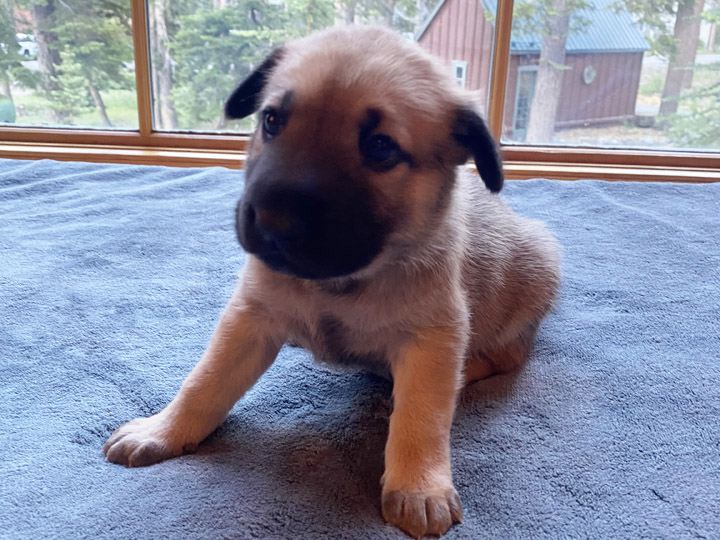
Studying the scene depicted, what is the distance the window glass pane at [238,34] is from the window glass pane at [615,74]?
12.3 inches

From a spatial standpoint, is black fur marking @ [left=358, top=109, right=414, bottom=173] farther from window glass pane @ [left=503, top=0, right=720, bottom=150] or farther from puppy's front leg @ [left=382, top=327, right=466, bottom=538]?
window glass pane @ [left=503, top=0, right=720, bottom=150]

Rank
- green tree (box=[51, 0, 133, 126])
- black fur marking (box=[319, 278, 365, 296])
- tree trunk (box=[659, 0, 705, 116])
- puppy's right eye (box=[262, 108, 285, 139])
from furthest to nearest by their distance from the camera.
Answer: green tree (box=[51, 0, 133, 126]) < tree trunk (box=[659, 0, 705, 116]) < black fur marking (box=[319, 278, 365, 296]) < puppy's right eye (box=[262, 108, 285, 139])

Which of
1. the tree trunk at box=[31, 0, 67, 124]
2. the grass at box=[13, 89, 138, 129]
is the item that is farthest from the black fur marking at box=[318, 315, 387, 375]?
the tree trunk at box=[31, 0, 67, 124]

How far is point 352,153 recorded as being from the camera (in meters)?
1.41

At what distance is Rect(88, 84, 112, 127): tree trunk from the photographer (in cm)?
430

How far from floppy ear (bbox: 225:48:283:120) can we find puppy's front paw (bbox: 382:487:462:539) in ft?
3.56

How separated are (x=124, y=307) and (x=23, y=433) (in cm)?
73

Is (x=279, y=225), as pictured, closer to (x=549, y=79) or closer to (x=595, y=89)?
(x=549, y=79)

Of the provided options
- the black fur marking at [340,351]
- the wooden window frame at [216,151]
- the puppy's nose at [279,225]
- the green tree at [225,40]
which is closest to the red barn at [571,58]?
the wooden window frame at [216,151]

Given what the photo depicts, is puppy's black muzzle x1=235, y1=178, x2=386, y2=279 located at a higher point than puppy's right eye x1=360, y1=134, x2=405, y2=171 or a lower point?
lower

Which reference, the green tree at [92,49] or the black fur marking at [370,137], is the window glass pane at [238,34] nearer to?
the green tree at [92,49]

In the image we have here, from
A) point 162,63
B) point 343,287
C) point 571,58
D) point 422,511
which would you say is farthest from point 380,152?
point 162,63

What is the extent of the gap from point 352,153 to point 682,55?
3546mm

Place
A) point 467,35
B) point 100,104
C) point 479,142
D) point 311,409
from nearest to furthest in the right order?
point 479,142
point 311,409
point 467,35
point 100,104
